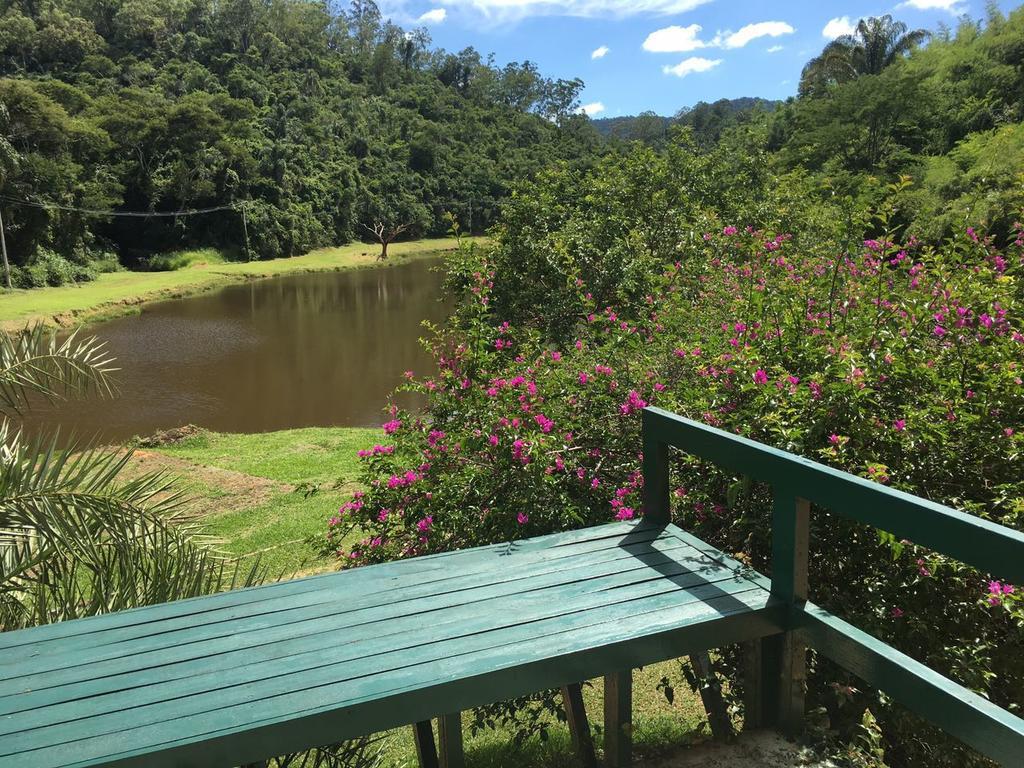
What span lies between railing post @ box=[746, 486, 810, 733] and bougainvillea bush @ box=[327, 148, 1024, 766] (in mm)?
173

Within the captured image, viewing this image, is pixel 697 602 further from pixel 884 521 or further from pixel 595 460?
pixel 595 460

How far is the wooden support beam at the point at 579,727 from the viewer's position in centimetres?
232

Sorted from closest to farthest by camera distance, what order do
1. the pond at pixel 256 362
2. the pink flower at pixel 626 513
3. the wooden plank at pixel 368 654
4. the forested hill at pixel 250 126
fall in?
1. the wooden plank at pixel 368 654
2. the pink flower at pixel 626 513
3. the pond at pixel 256 362
4. the forested hill at pixel 250 126

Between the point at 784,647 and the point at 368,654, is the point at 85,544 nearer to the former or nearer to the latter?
the point at 368,654

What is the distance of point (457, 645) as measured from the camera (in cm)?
201

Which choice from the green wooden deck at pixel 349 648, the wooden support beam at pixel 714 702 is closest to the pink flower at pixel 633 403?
the green wooden deck at pixel 349 648

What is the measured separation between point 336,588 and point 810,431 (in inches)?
71.5

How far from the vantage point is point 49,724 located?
1.74m

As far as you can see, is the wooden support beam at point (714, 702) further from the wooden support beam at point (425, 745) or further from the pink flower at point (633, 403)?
the pink flower at point (633, 403)

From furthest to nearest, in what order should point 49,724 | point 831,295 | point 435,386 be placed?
point 435,386 → point 831,295 → point 49,724

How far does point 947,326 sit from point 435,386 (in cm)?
294

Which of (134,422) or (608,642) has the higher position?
(608,642)

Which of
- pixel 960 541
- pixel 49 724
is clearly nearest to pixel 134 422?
pixel 49 724

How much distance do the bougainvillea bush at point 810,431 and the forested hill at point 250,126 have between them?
118 feet
